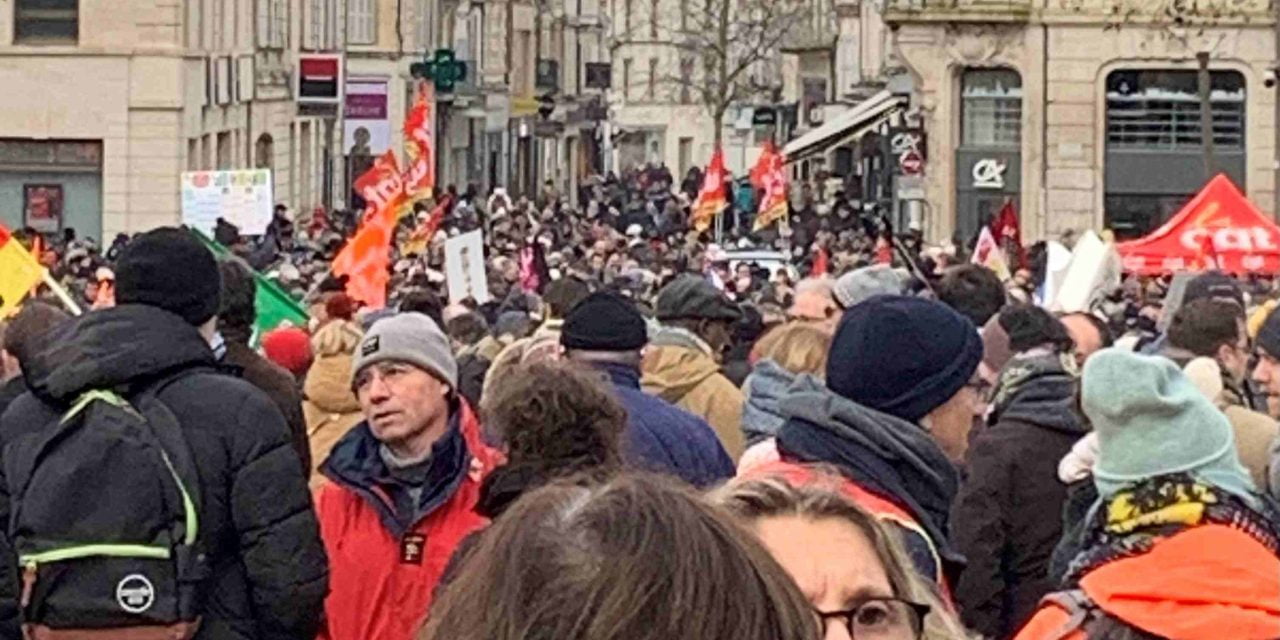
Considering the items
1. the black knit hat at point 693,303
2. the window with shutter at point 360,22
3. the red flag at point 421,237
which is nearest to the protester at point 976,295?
the black knit hat at point 693,303

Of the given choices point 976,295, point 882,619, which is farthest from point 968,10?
point 882,619

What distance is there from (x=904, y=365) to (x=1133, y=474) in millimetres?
717

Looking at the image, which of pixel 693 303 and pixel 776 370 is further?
pixel 693 303

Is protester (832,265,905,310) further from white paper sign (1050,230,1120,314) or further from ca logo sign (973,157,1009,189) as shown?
Result: ca logo sign (973,157,1009,189)

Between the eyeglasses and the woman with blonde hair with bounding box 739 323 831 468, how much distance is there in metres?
1.78

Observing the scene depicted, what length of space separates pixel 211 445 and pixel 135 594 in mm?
344

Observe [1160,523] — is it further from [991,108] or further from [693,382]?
[991,108]

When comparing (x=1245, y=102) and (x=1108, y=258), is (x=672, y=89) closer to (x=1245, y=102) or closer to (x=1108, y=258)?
(x=1245, y=102)

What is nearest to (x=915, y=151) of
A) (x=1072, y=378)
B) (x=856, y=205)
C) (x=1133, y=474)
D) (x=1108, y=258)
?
(x=856, y=205)

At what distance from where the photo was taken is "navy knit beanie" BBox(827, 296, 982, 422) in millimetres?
6359

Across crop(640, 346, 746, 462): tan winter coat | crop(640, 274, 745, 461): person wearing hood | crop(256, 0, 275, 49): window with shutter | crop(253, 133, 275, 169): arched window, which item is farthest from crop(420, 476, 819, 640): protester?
crop(256, 0, 275, 49): window with shutter

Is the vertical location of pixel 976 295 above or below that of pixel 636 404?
above

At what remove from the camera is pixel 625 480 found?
11.2 ft

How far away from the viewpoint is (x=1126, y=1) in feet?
153
